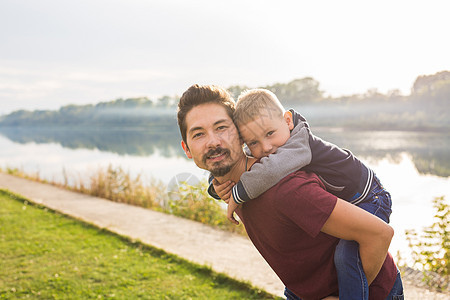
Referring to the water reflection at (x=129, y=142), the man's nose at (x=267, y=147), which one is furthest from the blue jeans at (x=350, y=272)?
the water reflection at (x=129, y=142)

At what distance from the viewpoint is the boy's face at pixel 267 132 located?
A: 1.82 metres

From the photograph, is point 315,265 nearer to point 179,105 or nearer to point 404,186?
point 179,105

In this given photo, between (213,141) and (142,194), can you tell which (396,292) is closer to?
(213,141)

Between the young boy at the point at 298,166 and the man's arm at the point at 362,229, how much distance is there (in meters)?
0.07

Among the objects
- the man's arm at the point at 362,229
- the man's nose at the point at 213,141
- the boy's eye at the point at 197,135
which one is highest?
the boy's eye at the point at 197,135

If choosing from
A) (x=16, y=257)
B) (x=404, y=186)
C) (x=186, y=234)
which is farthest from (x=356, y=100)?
(x=16, y=257)

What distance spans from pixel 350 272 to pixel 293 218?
0.37m

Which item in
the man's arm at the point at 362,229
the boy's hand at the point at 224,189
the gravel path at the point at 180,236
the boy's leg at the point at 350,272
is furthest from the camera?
the gravel path at the point at 180,236

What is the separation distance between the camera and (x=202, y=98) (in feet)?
6.36

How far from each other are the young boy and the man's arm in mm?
65

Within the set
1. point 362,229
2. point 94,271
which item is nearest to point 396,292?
point 362,229

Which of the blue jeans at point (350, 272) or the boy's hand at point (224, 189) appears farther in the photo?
the boy's hand at point (224, 189)

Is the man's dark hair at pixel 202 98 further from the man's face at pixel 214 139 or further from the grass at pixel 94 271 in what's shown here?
the grass at pixel 94 271

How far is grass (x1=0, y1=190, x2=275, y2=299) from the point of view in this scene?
4.91 metres
